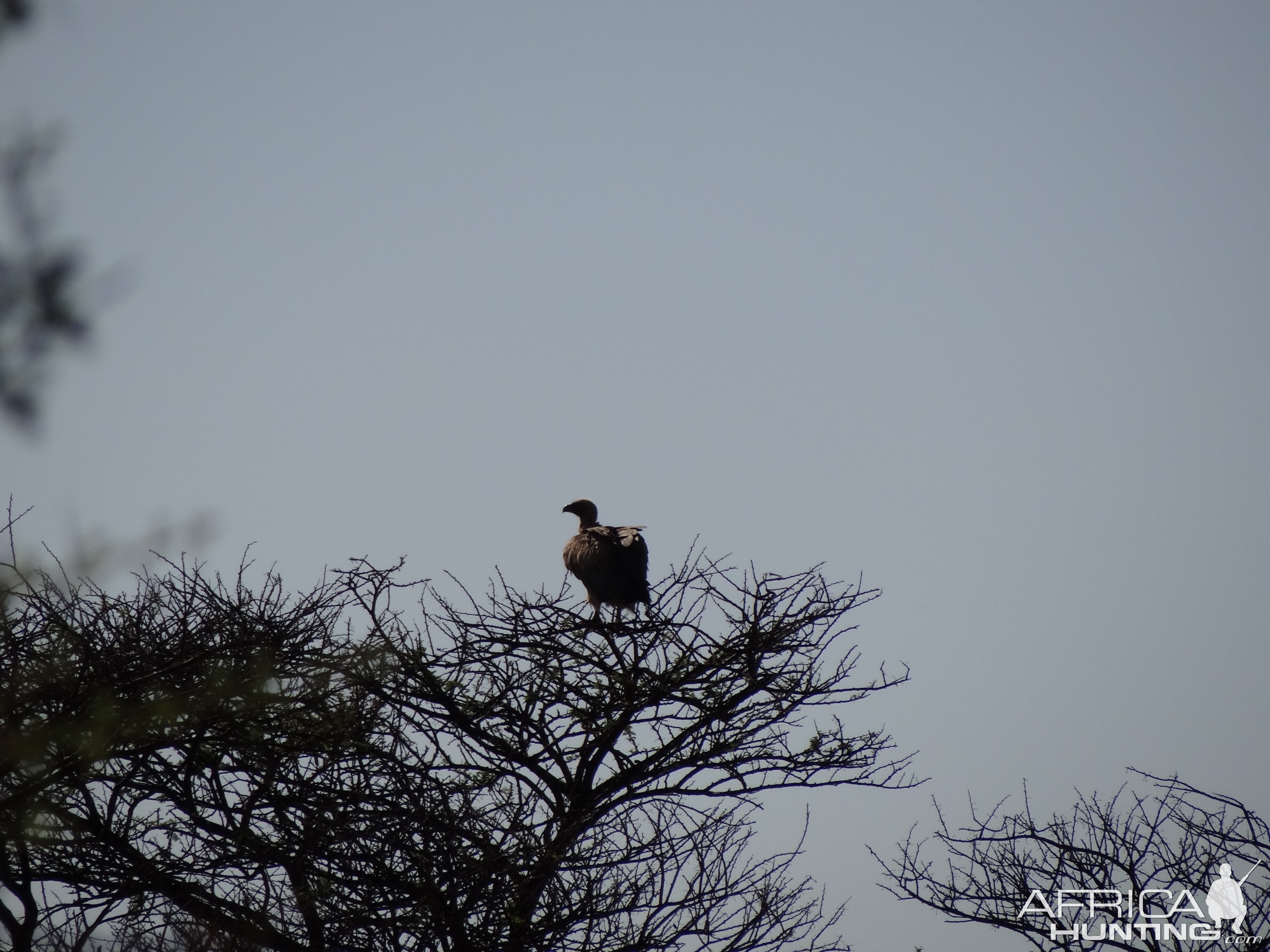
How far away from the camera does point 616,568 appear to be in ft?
36.0

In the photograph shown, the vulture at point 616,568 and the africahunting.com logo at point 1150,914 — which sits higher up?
the vulture at point 616,568

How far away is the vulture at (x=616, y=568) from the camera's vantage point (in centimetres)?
1096

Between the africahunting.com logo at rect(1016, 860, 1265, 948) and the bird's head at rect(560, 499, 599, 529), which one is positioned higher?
the bird's head at rect(560, 499, 599, 529)

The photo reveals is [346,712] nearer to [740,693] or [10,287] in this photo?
[740,693]

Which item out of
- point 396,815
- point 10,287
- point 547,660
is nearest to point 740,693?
point 547,660

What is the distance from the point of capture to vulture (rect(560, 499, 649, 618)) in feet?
36.0

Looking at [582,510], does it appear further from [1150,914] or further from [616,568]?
[1150,914]

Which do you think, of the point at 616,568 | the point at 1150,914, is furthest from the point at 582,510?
the point at 1150,914

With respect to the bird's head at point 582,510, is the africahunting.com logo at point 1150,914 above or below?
below

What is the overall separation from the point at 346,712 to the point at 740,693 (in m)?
2.96

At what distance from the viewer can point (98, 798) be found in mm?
6992

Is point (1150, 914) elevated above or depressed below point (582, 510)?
below

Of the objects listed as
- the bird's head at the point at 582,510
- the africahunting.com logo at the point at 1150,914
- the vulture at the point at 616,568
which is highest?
the bird's head at the point at 582,510

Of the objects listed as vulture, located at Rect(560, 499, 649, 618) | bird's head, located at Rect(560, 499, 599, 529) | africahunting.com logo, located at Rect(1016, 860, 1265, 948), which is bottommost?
africahunting.com logo, located at Rect(1016, 860, 1265, 948)
